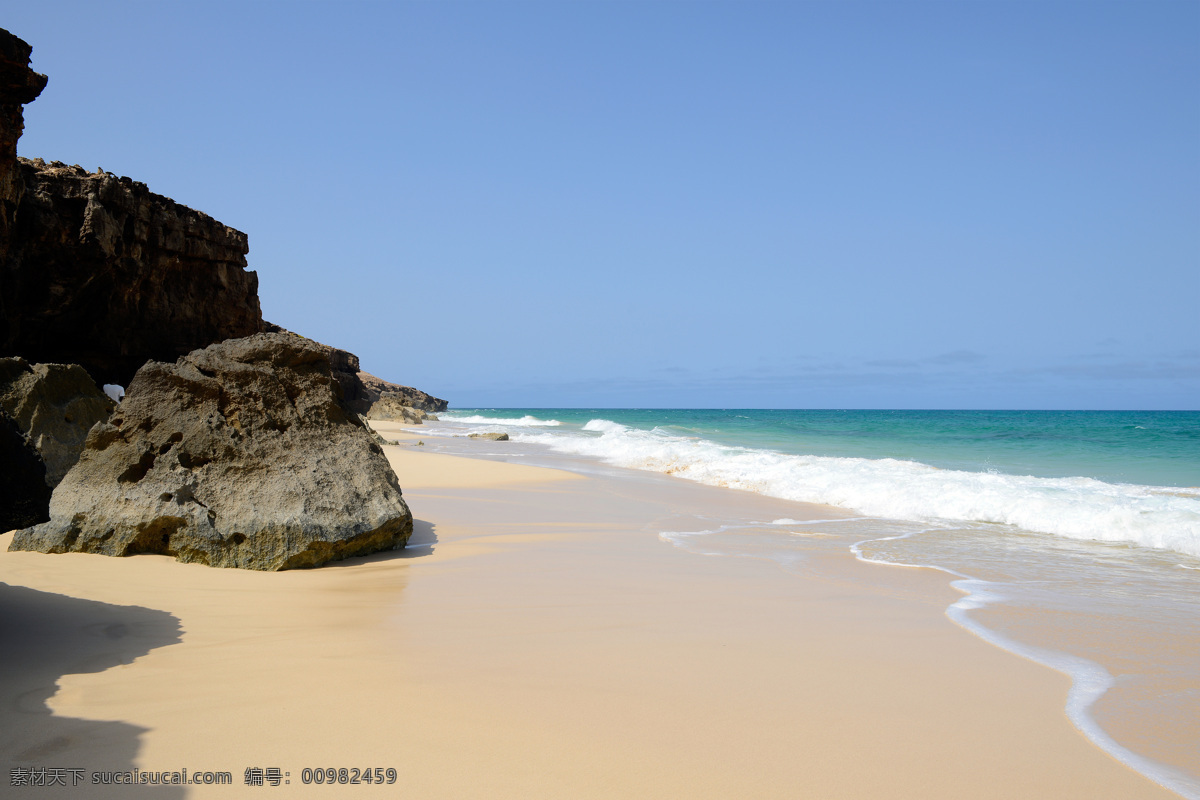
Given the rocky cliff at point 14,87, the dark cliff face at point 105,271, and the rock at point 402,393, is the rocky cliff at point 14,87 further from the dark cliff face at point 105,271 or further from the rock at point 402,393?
the rock at point 402,393

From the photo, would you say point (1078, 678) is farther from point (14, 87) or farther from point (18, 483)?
point (14, 87)

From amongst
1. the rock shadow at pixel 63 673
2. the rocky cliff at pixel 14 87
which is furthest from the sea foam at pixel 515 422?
the rock shadow at pixel 63 673

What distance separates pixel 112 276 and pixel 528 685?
73.2ft

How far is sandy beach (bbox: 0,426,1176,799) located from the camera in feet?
7.00

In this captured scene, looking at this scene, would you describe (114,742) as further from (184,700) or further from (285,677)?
(285,677)

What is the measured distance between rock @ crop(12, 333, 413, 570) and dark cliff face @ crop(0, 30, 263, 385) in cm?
1092

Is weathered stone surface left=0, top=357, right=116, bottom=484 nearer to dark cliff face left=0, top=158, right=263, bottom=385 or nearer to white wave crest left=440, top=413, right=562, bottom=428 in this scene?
dark cliff face left=0, top=158, right=263, bottom=385

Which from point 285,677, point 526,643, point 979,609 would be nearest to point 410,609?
point 526,643

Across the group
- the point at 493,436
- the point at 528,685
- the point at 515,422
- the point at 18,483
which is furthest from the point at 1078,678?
the point at 515,422

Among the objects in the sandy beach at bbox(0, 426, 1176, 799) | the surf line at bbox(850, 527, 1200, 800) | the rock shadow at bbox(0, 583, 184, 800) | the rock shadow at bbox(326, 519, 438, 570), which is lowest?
the rock shadow at bbox(326, 519, 438, 570)

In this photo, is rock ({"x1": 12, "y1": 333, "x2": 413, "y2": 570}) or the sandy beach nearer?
the sandy beach

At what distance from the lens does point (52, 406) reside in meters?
7.25

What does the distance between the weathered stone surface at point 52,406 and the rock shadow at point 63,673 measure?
3721mm

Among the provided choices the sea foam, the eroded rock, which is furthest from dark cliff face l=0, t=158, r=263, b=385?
the sea foam
